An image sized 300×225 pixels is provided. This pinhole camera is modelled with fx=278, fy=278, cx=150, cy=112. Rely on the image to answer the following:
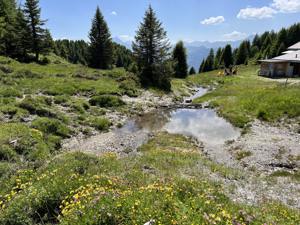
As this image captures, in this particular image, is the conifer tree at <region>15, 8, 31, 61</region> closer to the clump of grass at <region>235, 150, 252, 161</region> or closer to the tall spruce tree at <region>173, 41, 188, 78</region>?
the tall spruce tree at <region>173, 41, 188, 78</region>

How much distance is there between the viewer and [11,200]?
7.64 m

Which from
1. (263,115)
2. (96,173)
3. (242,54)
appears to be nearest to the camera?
(96,173)

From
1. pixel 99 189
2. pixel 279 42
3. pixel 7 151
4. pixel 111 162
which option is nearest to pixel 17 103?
pixel 7 151

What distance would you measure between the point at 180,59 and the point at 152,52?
2015cm

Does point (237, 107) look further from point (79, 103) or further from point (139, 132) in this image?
point (79, 103)

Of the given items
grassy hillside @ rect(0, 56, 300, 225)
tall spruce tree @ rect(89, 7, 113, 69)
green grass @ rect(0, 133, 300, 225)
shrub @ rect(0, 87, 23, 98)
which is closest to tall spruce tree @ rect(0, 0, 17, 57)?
tall spruce tree @ rect(89, 7, 113, 69)

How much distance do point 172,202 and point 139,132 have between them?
53.9 feet

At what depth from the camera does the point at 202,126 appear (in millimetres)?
25562

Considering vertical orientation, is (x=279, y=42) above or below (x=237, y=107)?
above

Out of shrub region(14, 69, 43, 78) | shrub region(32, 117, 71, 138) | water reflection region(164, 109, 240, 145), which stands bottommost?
water reflection region(164, 109, 240, 145)

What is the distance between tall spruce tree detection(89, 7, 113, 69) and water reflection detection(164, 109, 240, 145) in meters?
29.5

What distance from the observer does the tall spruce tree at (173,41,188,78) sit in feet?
201

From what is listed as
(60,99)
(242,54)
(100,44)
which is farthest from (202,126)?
(242,54)

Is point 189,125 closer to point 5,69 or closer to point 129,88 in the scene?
point 129,88
